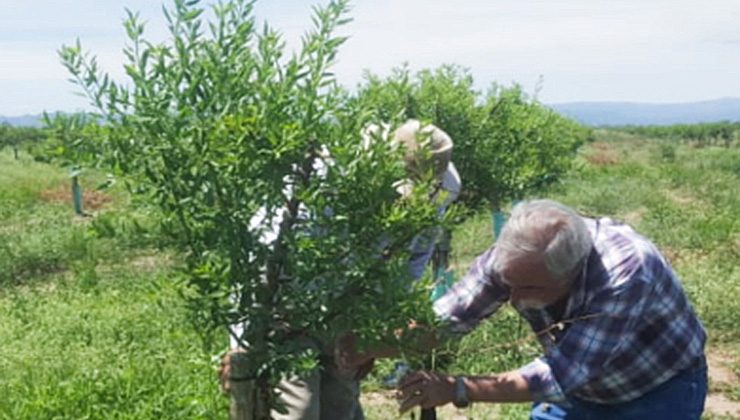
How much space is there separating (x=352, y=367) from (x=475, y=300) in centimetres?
53

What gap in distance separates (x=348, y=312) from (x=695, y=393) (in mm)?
1461

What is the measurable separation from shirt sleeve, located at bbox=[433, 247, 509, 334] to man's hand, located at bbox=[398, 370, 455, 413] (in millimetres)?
413

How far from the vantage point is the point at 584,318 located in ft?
8.90

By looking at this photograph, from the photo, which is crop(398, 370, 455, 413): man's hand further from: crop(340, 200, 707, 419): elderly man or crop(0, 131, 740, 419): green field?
crop(0, 131, 740, 419): green field

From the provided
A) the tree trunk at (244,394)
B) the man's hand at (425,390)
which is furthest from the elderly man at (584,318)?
the tree trunk at (244,394)

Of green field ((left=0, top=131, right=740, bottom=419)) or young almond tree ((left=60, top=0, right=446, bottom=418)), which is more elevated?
young almond tree ((left=60, top=0, right=446, bottom=418))

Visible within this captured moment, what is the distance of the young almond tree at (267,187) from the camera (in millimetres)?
2100

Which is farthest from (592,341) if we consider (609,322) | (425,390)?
(425,390)

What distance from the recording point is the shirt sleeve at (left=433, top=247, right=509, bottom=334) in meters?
3.14

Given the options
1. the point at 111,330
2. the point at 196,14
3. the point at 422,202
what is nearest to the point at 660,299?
the point at 422,202

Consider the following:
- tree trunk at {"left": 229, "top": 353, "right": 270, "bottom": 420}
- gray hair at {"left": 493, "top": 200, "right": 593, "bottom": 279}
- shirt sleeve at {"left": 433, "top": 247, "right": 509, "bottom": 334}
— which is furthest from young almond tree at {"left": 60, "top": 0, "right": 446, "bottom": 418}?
shirt sleeve at {"left": 433, "top": 247, "right": 509, "bottom": 334}

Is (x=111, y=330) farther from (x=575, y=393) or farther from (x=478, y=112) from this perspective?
(x=575, y=393)

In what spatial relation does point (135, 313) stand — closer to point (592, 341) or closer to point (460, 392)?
point (460, 392)

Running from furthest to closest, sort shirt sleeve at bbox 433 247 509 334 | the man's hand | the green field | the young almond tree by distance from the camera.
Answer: the green field < shirt sleeve at bbox 433 247 509 334 < the man's hand < the young almond tree
